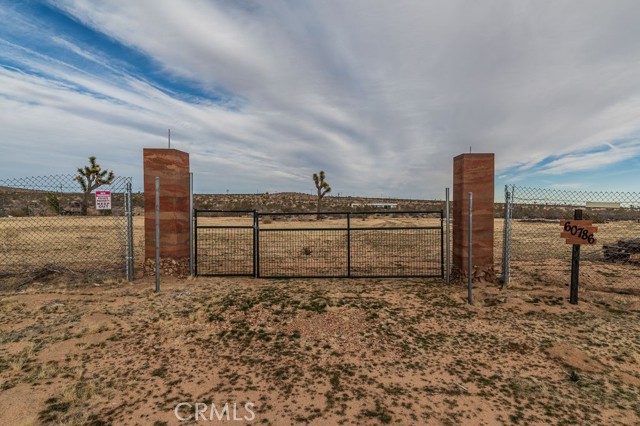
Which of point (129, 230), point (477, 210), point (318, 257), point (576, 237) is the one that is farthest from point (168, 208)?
point (576, 237)

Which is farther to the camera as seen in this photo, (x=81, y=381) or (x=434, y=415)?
(x=81, y=381)

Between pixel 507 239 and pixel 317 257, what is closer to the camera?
pixel 507 239

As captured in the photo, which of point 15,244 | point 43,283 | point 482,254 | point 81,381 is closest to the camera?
point 81,381

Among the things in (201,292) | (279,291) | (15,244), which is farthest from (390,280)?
(15,244)

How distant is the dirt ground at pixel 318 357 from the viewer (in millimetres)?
3596

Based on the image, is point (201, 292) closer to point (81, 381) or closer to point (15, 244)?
point (81, 381)

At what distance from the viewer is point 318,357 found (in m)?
4.79

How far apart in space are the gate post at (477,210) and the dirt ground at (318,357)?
1.00m

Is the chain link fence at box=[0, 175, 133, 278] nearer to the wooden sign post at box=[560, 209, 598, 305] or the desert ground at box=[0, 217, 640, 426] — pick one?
the desert ground at box=[0, 217, 640, 426]

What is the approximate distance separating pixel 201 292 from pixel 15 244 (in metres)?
14.8

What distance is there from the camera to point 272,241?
19.2 meters

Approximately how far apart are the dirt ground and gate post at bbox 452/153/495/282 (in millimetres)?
1002

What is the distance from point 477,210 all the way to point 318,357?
5.85 meters

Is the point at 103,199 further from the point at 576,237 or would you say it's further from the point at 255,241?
the point at 576,237
